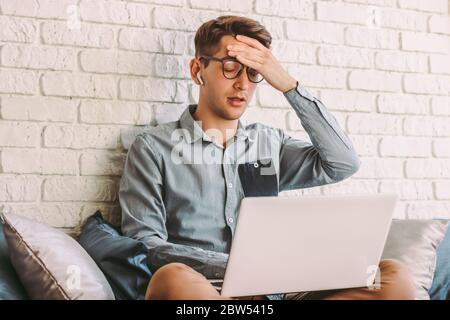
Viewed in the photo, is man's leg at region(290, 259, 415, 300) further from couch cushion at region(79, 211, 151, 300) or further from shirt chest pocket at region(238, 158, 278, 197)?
shirt chest pocket at region(238, 158, 278, 197)

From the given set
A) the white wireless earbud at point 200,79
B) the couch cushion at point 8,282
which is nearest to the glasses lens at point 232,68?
the white wireless earbud at point 200,79

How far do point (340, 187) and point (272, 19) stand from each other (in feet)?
2.50

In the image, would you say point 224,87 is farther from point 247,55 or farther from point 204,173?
point 204,173

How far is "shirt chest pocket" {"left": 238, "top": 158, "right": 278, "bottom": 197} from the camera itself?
A: 208 cm

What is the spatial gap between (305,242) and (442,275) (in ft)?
3.28

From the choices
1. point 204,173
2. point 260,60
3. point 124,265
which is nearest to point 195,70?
point 260,60

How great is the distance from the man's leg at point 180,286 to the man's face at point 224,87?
82 cm

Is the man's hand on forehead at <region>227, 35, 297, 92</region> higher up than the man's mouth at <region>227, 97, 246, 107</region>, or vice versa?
the man's hand on forehead at <region>227, 35, 297, 92</region>

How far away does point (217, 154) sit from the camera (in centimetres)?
208

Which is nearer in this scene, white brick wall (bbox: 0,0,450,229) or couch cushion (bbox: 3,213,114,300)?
couch cushion (bbox: 3,213,114,300)

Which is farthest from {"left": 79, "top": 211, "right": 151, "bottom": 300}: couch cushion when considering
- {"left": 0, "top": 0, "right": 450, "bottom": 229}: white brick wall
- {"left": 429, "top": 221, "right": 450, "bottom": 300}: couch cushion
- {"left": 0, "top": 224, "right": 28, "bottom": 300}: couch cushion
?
{"left": 429, "top": 221, "right": 450, "bottom": 300}: couch cushion

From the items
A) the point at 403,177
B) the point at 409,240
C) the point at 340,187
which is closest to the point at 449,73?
the point at 403,177

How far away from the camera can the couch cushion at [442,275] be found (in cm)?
201

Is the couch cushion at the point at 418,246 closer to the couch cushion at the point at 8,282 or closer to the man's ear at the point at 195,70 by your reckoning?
the man's ear at the point at 195,70
